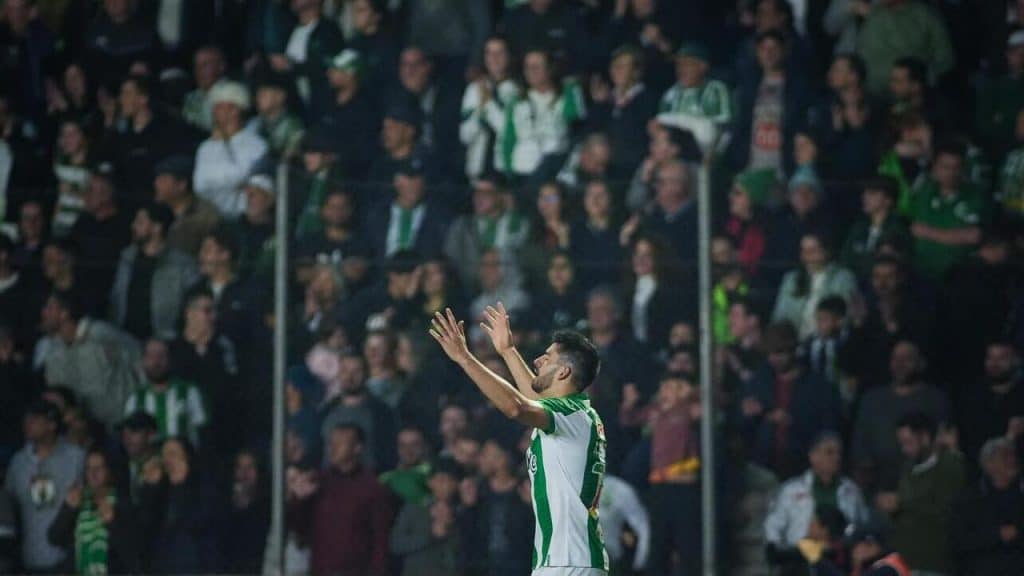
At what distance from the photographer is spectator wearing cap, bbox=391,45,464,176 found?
1332 cm

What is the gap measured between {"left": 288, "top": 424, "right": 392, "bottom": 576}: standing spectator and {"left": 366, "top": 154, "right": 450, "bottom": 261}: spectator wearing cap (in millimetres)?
1007

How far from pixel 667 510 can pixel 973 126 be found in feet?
12.3

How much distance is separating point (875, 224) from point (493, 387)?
15.0 ft

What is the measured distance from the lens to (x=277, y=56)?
14.5 m

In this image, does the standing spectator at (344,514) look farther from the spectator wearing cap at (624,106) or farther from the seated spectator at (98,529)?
the spectator wearing cap at (624,106)

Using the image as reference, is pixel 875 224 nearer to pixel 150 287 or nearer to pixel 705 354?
pixel 705 354

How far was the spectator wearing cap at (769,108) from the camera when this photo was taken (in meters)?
12.8

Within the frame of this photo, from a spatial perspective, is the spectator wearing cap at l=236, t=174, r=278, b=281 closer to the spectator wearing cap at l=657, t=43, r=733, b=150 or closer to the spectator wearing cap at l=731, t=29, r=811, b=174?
the spectator wearing cap at l=657, t=43, r=733, b=150

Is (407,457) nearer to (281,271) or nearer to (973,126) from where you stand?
(281,271)

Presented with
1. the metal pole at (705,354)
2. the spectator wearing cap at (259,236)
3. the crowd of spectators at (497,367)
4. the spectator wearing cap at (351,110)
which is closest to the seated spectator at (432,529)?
the crowd of spectators at (497,367)

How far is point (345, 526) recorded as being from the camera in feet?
35.2

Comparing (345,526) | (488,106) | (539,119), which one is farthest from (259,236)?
(488,106)

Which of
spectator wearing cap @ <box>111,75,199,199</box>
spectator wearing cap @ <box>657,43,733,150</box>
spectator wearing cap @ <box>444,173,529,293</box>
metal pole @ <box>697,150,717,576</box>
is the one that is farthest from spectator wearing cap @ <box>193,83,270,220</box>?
metal pole @ <box>697,150,717,576</box>

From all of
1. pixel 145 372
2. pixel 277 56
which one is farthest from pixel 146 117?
pixel 145 372
